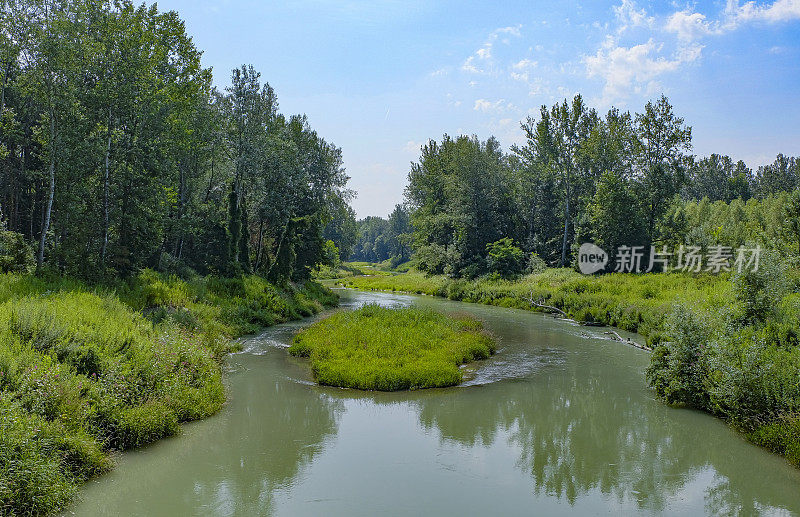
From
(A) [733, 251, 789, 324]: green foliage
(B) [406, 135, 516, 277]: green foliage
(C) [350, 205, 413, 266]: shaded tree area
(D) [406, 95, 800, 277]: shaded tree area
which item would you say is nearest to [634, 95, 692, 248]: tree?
(D) [406, 95, 800, 277]: shaded tree area

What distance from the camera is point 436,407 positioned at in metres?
14.5

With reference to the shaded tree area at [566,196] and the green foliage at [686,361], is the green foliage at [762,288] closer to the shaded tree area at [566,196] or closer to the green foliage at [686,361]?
the green foliage at [686,361]

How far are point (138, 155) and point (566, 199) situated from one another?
134ft

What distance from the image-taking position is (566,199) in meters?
52.4

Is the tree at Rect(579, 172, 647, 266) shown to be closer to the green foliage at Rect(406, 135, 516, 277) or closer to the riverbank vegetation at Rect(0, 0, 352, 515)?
the green foliage at Rect(406, 135, 516, 277)

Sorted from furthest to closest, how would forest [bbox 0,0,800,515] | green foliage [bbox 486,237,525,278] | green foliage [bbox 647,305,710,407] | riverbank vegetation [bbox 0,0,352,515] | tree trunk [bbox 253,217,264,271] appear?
green foliage [bbox 486,237,525,278]
tree trunk [bbox 253,217,264,271]
green foliage [bbox 647,305,710,407]
forest [bbox 0,0,800,515]
riverbank vegetation [bbox 0,0,352,515]

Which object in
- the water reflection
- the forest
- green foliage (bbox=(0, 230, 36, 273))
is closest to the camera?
the water reflection

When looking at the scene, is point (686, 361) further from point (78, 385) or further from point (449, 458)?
point (78, 385)

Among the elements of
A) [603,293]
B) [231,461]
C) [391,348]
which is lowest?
[231,461]

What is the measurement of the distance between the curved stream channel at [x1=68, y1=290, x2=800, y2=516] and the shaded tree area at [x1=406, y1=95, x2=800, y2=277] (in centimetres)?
3270

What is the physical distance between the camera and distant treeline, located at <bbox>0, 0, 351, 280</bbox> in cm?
2281

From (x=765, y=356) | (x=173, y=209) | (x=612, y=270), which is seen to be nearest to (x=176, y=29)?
(x=173, y=209)

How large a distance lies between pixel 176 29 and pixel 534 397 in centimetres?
→ 3397

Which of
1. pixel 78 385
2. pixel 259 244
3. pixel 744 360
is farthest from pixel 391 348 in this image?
pixel 259 244
